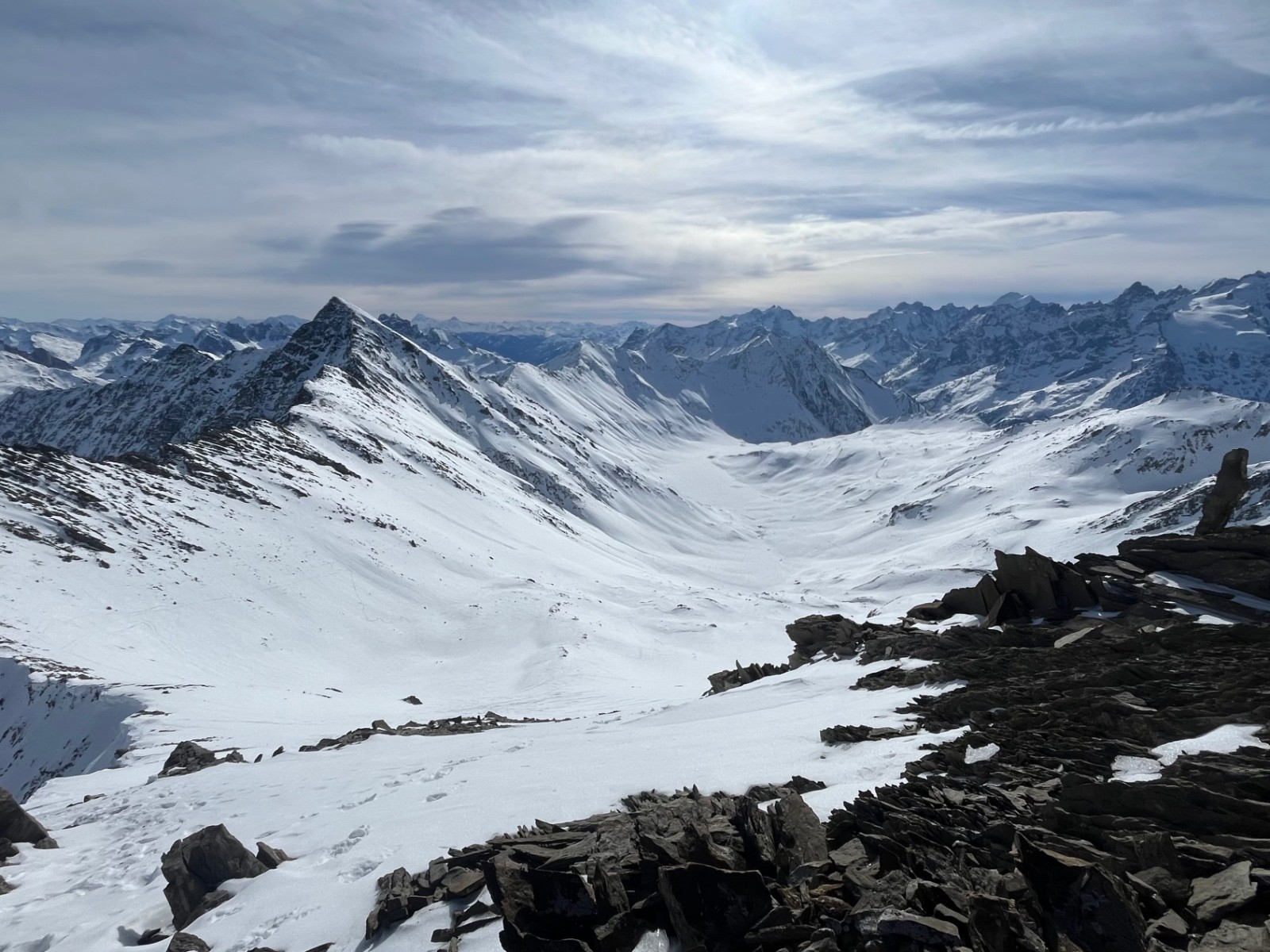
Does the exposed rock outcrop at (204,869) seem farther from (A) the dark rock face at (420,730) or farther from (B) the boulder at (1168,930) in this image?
(B) the boulder at (1168,930)

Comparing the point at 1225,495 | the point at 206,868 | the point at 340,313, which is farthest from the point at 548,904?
the point at 340,313

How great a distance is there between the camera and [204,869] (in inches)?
542

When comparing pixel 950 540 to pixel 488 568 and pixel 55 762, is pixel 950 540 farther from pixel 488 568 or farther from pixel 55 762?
pixel 55 762

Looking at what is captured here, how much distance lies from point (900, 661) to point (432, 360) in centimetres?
18694

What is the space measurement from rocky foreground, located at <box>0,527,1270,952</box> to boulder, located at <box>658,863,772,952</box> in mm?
21

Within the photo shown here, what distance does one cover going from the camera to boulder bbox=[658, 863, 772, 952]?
28.8 ft

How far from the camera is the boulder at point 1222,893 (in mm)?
7820

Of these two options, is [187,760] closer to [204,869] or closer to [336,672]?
[204,869]

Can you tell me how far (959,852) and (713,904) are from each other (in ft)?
11.2

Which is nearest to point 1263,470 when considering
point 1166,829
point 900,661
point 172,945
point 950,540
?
point 950,540

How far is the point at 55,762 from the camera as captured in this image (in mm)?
29547

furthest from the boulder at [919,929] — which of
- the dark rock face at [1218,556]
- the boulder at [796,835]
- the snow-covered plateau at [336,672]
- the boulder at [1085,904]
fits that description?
the dark rock face at [1218,556]

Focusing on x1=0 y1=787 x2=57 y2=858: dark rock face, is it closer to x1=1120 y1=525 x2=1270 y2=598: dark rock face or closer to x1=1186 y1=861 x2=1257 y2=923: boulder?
x1=1186 y1=861 x2=1257 y2=923: boulder

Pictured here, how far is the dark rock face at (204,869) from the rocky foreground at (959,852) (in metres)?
0.04
